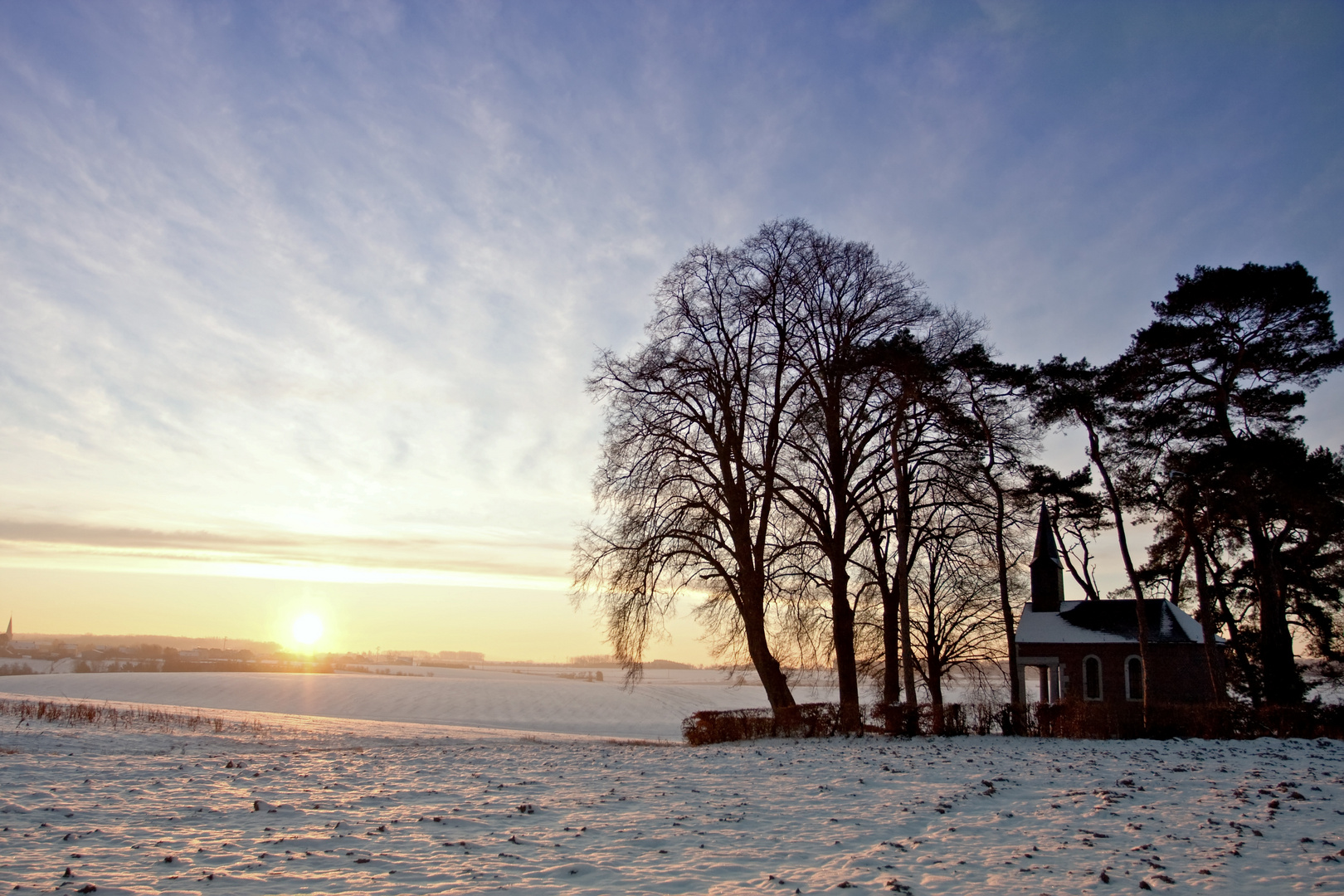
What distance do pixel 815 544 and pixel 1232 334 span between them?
552 inches

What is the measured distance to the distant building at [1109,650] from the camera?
113ft

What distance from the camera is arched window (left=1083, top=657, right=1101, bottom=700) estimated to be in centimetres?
3634

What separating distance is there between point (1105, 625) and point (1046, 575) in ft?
12.9

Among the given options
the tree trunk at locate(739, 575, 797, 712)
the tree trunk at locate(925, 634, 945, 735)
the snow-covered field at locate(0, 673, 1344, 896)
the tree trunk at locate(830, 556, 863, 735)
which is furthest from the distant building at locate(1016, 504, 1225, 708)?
the snow-covered field at locate(0, 673, 1344, 896)

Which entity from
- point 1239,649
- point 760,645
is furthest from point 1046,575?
point 760,645

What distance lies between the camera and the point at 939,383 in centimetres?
2250

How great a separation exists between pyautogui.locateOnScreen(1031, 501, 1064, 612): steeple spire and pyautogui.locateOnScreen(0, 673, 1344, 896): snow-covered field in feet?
76.6

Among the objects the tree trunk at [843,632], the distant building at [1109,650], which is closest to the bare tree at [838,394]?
the tree trunk at [843,632]

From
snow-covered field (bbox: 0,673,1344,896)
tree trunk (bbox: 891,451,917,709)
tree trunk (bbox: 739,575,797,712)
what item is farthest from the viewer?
tree trunk (bbox: 739,575,797,712)

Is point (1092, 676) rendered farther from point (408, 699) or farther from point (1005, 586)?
point (408, 699)

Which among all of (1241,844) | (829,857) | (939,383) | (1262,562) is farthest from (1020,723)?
(829,857)

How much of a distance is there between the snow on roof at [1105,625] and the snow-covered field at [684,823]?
19.7 m

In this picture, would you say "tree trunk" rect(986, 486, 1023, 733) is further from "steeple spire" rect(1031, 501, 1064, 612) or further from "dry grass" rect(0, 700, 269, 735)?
"dry grass" rect(0, 700, 269, 735)

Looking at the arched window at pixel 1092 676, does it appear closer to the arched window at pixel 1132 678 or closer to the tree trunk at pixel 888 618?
the arched window at pixel 1132 678
